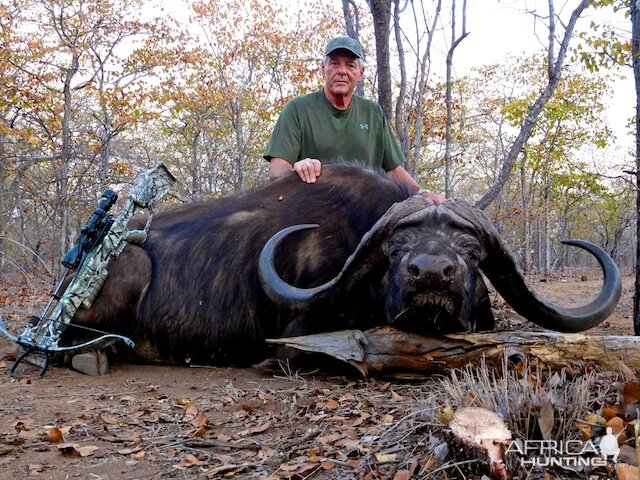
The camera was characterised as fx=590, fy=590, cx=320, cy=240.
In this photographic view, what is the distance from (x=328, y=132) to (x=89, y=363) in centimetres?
304

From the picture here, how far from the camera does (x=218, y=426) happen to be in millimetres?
3123

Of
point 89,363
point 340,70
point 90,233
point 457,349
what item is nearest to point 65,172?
point 340,70

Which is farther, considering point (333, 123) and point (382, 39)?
point (382, 39)

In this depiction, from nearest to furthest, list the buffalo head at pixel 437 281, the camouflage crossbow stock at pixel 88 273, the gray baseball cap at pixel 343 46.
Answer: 1. the buffalo head at pixel 437 281
2. the camouflage crossbow stock at pixel 88 273
3. the gray baseball cap at pixel 343 46

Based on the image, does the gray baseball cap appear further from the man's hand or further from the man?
the man's hand

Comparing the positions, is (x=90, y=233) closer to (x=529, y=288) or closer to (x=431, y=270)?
(x=431, y=270)

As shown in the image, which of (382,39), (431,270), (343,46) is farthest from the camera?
(382,39)

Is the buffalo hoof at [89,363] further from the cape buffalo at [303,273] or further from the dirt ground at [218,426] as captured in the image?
the cape buffalo at [303,273]

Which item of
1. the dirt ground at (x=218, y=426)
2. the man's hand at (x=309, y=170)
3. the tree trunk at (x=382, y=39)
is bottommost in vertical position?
the dirt ground at (x=218, y=426)

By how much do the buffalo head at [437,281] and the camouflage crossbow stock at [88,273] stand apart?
4.36ft

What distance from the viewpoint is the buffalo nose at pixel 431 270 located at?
10.9ft

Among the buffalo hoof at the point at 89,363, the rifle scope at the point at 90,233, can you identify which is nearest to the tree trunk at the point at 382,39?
the rifle scope at the point at 90,233

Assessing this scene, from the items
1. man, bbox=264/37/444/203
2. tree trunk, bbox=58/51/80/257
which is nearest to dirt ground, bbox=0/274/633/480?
man, bbox=264/37/444/203

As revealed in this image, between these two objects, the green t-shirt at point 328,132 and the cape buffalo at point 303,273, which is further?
the green t-shirt at point 328,132
